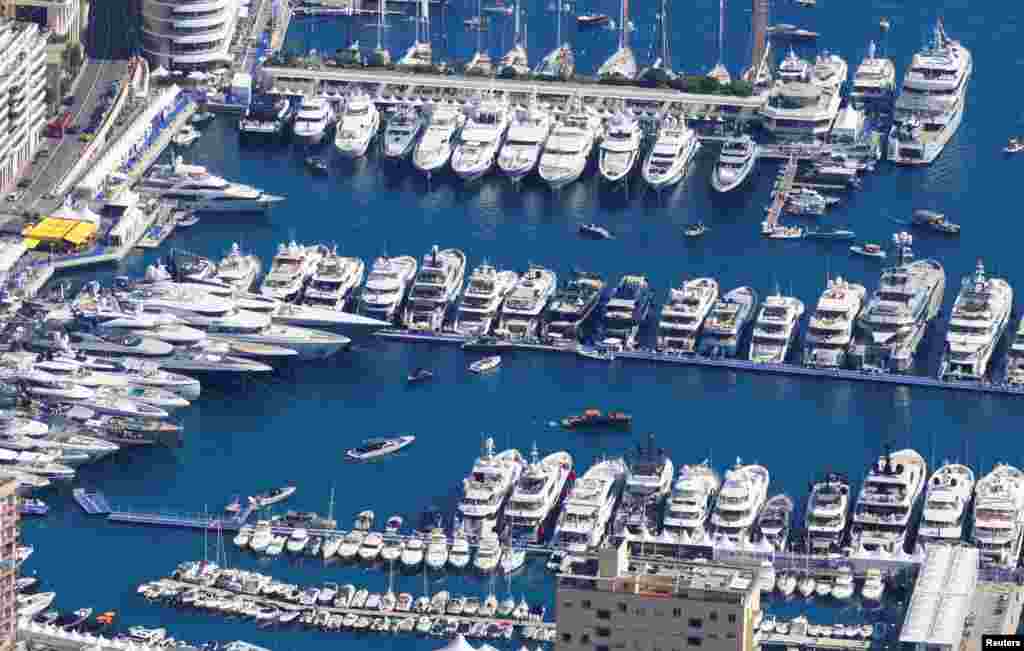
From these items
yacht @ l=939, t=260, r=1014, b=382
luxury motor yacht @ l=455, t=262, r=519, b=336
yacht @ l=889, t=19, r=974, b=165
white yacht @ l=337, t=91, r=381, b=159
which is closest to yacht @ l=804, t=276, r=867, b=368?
yacht @ l=939, t=260, r=1014, b=382

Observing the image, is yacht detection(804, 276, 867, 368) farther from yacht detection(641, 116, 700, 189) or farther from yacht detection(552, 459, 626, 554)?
yacht detection(641, 116, 700, 189)

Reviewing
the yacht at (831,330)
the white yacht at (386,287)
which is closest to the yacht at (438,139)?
the white yacht at (386,287)

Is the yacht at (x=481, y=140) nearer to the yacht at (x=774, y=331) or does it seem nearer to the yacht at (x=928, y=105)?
the yacht at (x=928, y=105)

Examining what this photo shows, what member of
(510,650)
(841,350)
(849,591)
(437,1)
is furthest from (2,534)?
(437,1)

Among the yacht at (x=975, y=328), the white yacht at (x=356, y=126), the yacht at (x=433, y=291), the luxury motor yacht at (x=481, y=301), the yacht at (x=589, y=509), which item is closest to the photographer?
the yacht at (x=589, y=509)

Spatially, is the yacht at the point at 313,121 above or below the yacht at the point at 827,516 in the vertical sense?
above

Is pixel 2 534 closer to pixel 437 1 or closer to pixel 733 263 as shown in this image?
pixel 733 263
